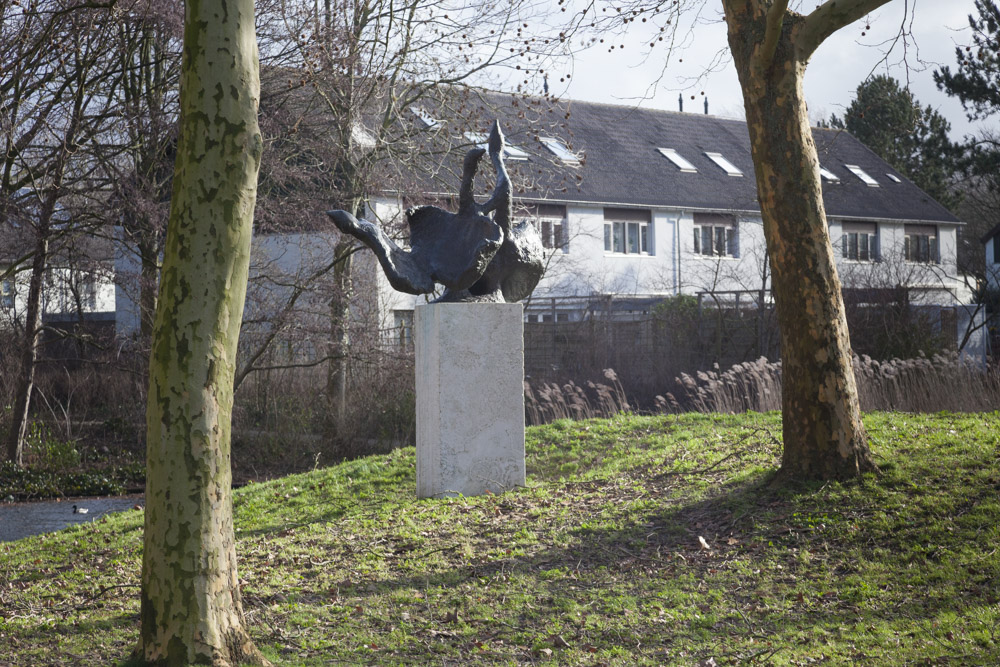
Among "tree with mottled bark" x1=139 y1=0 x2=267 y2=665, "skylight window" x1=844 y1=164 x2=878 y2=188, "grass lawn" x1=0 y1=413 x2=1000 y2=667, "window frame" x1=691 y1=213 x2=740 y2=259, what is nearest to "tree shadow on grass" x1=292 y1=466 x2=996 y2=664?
"grass lawn" x1=0 y1=413 x2=1000 y2=667

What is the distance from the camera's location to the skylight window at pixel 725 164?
1368 inches

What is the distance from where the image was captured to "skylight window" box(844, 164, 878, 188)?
3769 cm

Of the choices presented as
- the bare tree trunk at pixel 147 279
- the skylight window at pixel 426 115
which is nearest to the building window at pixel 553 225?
the skylight window at pixel 426 115

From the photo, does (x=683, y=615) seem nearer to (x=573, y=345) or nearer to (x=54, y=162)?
(x=54, y=162)

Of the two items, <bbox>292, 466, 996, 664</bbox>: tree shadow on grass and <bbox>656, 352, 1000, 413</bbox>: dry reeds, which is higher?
<bbox>656, 352, 1000, 413</bbox>: dry reeds

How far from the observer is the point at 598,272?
29828 mm

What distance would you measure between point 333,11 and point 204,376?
12.3 m

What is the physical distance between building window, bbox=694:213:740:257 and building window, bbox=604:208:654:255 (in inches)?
81.7

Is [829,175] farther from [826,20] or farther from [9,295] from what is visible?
[826,20]

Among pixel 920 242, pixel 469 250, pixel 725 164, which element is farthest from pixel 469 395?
pixel 920 242

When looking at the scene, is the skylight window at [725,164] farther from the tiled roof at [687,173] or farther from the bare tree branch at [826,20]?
the bare tree branch at [826,20]

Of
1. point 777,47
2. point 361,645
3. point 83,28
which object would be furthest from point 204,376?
point 83,28

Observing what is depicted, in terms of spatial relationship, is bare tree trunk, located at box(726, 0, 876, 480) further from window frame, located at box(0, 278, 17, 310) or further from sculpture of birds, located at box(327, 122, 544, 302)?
window frame, located at box(0, 278, 17, 310)

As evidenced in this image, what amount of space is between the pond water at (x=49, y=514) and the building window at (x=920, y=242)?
3089cm
